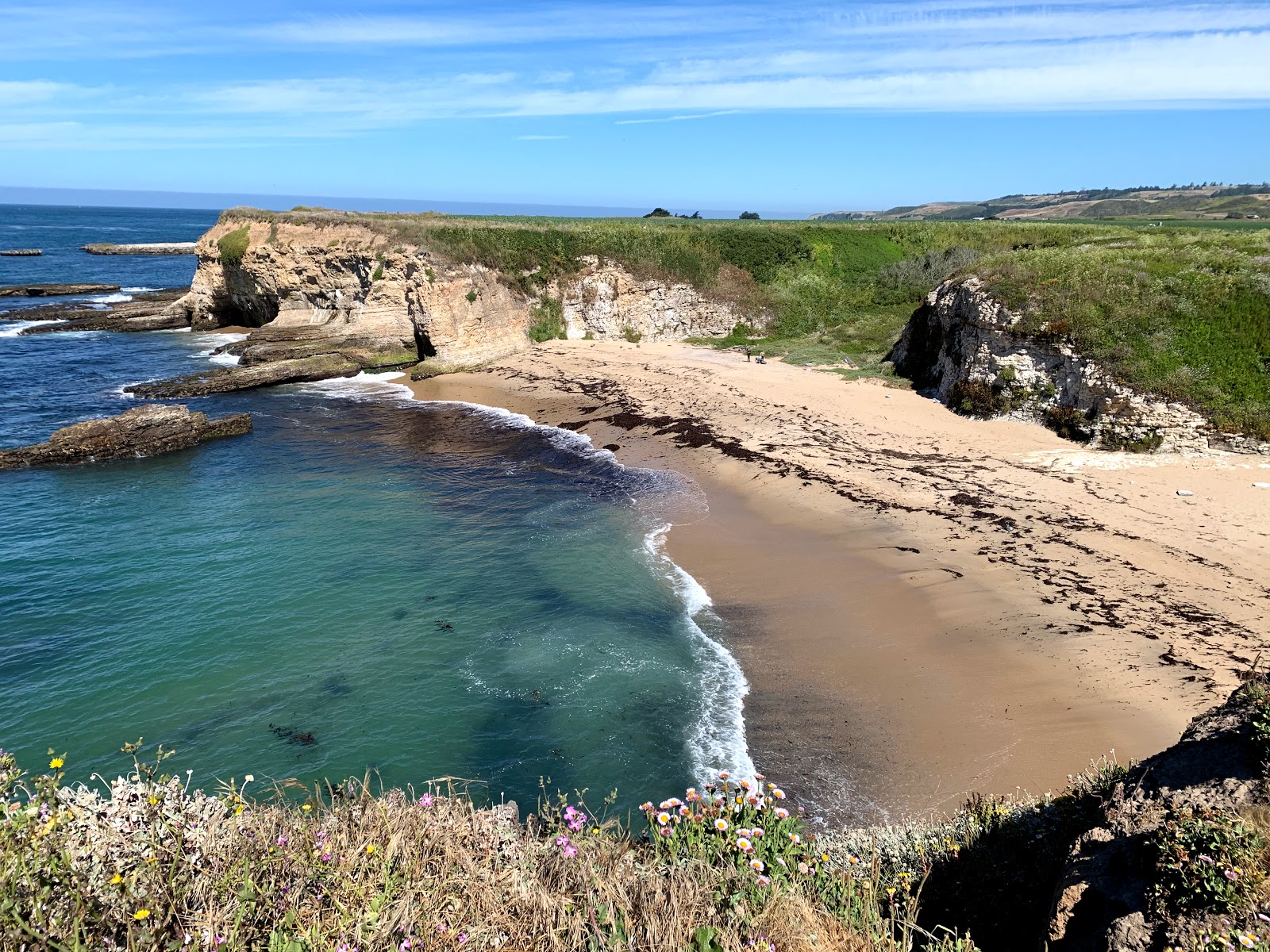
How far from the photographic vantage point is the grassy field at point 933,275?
2083cm

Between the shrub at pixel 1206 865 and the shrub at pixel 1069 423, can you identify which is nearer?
the shrub at pixel 1206 865

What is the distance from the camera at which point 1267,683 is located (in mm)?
5488

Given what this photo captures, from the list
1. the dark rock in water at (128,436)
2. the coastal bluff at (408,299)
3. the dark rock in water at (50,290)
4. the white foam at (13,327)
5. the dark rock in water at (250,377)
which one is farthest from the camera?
the dark rock in water at (50,290)


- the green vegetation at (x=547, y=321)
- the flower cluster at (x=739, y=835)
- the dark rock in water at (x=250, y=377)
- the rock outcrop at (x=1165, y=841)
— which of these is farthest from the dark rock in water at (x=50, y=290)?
the rock outcrop at (x=1165, y=841)

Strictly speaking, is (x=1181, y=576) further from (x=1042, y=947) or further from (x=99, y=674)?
(x=99, y=674)

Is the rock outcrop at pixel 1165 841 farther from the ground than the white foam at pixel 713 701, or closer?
farther from the ground

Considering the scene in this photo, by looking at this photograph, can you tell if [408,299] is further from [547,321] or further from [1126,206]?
[1126,206]

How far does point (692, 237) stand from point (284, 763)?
3858cm

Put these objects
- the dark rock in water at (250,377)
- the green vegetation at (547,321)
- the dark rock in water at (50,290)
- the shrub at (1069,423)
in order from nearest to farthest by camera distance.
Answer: the shrub at (1069,423) → the dark rock in water at (250,377) → the green vegetation at (547,321) → the dark rock in water at (50,290)

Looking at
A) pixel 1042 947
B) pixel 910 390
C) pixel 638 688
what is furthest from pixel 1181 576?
pixel 910 390

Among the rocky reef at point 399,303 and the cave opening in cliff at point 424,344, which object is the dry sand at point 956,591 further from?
the cave opening in cliff at point 424,344

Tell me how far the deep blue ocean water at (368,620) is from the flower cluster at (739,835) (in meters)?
3.88

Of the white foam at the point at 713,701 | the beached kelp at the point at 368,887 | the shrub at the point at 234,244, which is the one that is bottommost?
the white foam at the point at 713,701

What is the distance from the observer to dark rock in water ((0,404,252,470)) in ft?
73.4
